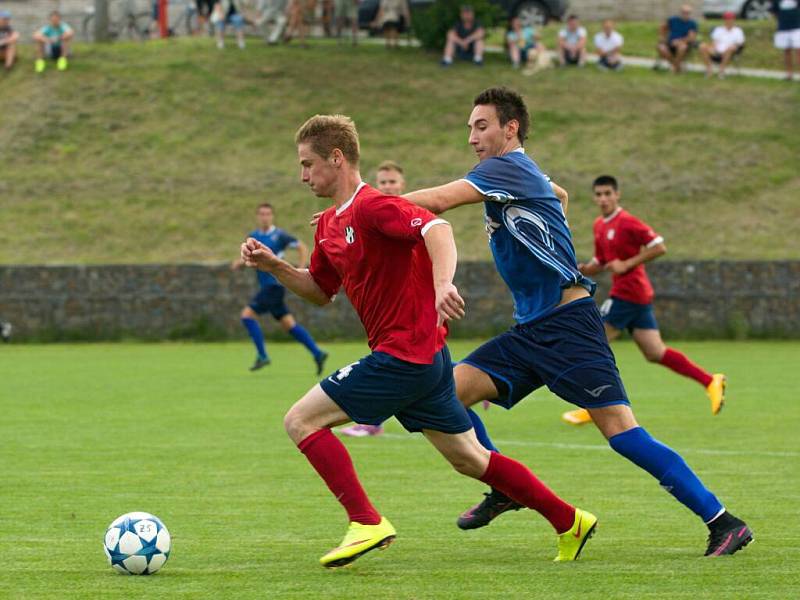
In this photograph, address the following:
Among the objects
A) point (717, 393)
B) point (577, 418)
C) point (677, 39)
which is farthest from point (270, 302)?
point (677, 39)

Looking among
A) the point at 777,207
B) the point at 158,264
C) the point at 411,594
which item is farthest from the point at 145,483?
the point at 777,207

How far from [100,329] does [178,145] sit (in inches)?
284

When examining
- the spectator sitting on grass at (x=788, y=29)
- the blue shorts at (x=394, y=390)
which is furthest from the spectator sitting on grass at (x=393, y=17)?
the blue shorts at (x=394, y=390)

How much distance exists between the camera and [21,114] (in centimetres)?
3050

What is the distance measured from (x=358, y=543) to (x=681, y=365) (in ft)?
23.6

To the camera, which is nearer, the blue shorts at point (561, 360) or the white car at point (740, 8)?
the blue shorts at point (561, 360)

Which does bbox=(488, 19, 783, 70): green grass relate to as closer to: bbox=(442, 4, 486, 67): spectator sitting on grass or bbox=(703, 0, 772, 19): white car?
bbox=(703, 0, 772, 19): white car

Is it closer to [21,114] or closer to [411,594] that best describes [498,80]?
[21,114]

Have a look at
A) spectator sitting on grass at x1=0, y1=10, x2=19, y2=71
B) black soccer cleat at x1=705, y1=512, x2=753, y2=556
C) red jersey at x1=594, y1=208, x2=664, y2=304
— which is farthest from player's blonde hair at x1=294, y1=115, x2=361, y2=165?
spectator sitting on grass at x1=0, y1=10, x2=19, y2=71

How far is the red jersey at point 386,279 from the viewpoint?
19.1ft

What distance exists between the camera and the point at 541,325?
6445 mm

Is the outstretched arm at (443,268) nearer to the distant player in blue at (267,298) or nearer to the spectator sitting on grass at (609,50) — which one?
the distant player in blue at (267,298)

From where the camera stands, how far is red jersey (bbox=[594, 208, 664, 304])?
40.5 ft

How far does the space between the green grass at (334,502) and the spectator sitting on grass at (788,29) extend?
673 inches
